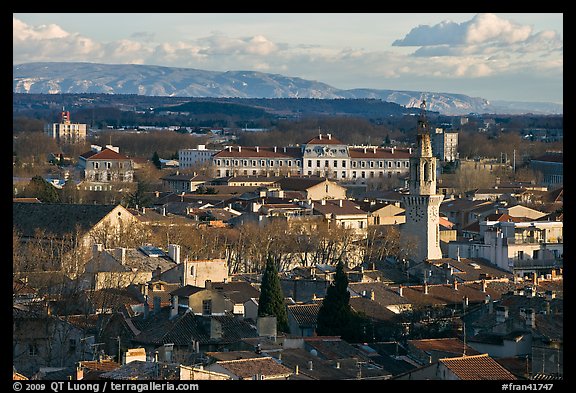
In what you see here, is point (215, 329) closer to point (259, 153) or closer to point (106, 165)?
point (106, 165)

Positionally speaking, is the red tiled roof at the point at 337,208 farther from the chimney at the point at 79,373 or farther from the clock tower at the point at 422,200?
the chimney at the point at 79,373

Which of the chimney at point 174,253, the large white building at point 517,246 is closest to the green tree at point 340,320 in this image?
the chimney at point 174,253

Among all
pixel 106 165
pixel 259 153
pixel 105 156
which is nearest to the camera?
pixel 106 165

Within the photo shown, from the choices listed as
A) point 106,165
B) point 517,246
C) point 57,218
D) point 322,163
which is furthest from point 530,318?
point 322,163

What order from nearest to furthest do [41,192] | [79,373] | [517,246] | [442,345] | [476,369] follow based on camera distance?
[79,373], [476,369], [442,345], [517,246], [41,192]

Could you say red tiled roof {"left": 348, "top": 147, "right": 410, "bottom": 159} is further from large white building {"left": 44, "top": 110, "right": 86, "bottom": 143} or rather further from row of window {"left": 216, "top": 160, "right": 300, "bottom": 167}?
large white building {"left": 44, "top": 110, "right": 86, "bottom": 143}

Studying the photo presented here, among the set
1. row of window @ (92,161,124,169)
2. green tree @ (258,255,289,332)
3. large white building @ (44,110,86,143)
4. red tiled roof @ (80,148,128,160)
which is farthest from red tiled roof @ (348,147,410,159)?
green tree @ (258,255,289,332)

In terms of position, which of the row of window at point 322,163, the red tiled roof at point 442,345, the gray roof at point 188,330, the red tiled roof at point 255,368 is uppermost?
the red tiled roof at point 255,368

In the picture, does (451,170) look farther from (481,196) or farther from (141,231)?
(141,231)
